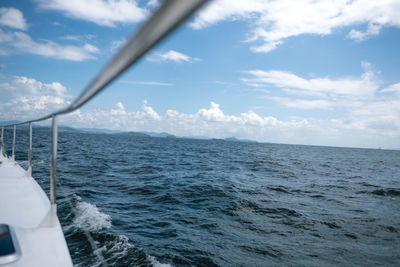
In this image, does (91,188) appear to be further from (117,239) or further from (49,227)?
(49,227)

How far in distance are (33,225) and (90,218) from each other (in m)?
3.42

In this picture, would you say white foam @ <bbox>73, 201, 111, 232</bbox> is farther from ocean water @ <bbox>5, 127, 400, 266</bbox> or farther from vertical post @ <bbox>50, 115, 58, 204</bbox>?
vertical post @ <bbox>50, 115, 58, 204</bbox>

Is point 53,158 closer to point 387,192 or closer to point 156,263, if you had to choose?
point 156,263

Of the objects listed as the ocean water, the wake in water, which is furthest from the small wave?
the wake in water

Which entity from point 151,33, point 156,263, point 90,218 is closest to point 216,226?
point 156,263

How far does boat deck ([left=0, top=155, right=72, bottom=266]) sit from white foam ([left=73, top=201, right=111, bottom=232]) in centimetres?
166

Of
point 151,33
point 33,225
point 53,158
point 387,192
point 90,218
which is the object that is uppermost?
point 151,33

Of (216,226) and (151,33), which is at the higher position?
(151,33)

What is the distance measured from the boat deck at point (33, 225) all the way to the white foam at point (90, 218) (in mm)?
1656

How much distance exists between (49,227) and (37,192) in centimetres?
138

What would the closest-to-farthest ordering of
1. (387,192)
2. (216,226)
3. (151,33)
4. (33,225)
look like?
(151,33) → (33,225) → (216,226) → (387,192)

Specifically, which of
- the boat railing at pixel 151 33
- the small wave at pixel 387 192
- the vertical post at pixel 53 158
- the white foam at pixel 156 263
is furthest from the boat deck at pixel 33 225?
the small wave at pixel 387 192

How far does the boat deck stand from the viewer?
5.91 ft

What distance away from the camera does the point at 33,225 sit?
2.31 m
